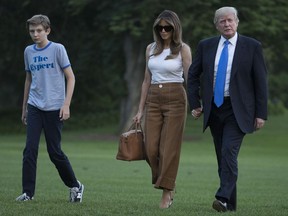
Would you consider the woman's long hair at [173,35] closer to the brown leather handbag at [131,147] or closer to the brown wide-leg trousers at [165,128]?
the brown wide-leg trousers at [165,128]

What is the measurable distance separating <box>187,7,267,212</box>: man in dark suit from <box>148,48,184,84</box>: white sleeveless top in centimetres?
42

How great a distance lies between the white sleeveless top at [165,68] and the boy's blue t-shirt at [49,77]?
1.02m

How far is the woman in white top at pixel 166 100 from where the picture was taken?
10.6 meters

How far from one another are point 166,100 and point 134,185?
247 inches

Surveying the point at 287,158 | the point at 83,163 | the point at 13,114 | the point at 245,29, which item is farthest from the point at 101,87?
the point at 83,163

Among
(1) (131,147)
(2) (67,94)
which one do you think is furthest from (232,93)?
(2) (67,94)

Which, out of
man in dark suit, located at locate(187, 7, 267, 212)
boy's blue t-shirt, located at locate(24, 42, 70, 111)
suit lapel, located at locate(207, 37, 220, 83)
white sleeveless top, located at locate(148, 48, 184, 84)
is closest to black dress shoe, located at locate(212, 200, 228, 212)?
man in dark suit, located at locate(187, 7, 267, 212)

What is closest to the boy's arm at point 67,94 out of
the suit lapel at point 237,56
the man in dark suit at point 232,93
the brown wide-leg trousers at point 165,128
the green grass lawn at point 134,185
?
the brown wide-leg trousers at point 165,128

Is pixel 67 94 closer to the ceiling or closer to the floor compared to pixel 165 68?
closer to the floor

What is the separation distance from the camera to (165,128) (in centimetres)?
1065

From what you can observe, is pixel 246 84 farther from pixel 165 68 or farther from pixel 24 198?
pixel 24 198

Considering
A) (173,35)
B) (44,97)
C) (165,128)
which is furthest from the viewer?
(44,97)

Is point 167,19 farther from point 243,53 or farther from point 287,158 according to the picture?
point 287,158

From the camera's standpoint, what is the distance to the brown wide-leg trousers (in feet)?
34.9
